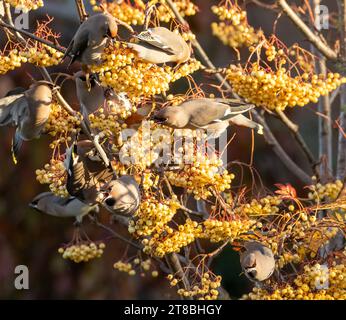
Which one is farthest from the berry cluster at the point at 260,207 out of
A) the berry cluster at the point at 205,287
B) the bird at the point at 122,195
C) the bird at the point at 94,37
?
the bird at the point at 94,37

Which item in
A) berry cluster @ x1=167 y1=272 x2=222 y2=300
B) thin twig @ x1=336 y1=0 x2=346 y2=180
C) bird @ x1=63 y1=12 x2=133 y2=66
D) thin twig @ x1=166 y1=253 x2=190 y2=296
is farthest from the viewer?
thin twig @ x1=336 y1=0 x2=346 y2=180

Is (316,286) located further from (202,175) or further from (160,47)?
(160,47)

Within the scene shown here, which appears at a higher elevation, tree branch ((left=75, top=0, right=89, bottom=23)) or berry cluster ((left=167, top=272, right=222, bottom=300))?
tree branch ((left=75, top=0, right=89, bottom=23))

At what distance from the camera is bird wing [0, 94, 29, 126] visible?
2010 millimetres

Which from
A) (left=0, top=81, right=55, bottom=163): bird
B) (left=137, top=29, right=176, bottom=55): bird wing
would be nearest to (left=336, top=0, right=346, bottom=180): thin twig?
(left=137, top=29, right=176, bottom=55): bird wing

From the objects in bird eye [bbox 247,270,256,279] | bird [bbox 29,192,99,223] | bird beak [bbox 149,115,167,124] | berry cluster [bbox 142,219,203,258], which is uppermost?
bird beak [bbox 149,115,167,124]

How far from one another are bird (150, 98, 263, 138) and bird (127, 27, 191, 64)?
4.2 inches

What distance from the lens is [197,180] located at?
201 cm

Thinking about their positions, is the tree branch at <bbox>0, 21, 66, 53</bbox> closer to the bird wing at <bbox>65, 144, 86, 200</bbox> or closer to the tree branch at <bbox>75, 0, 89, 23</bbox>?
the tree branch at <bbox>75, 0, 89, 23</bbox>

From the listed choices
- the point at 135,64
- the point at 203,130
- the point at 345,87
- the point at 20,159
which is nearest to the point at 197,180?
the point at 203,130

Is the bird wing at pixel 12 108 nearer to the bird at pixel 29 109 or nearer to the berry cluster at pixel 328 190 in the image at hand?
the bird at pixel 29 109
